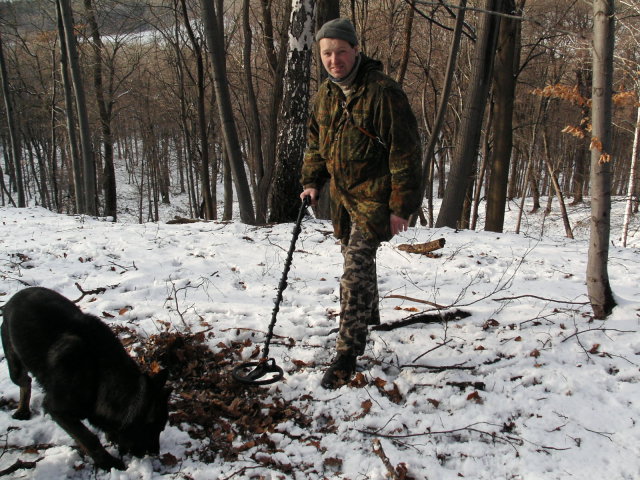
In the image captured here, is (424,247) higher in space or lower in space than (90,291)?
higher

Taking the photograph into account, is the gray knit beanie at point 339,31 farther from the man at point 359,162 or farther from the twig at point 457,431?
the twig at point 457,431

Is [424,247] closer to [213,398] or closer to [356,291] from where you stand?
[356,291]

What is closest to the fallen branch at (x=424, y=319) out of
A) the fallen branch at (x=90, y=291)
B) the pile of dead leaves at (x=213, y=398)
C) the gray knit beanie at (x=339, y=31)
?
the pile of dead leaves at (x=213, y=398)

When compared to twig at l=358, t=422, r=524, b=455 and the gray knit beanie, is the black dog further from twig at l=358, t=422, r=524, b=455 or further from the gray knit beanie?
the gray knit beanie

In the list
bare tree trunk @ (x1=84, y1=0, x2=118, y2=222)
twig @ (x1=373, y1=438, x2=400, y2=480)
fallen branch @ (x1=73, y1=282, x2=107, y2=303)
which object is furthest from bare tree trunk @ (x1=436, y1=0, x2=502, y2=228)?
bare tree trunk @ (x1=84, y1=0, x2=118, y2=222)

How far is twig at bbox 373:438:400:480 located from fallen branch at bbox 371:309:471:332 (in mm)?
1438

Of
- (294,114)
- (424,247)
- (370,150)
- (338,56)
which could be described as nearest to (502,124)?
(294,114)

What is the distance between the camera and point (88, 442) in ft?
8.16

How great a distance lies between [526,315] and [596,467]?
6.32 feet

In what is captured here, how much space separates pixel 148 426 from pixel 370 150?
7.86 ft

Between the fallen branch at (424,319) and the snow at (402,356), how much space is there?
0.20ft

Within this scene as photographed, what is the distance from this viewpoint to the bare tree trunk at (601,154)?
138 inches

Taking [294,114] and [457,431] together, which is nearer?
[457,431]

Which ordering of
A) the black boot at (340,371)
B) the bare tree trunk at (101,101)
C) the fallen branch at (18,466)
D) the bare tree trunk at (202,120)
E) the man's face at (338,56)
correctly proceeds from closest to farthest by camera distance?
the fallen branch at (18,466) < the man's face at (338,56) < the black boot at (340,371) < the bare tree trunk at (202,120) < the bare tree trunk at (101,101)
